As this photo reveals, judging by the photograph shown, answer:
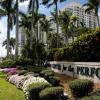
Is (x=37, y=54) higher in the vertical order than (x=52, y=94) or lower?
higher

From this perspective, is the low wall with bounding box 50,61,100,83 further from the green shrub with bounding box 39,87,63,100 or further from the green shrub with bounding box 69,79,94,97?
the green shrub with bounding box 39,87,63,100

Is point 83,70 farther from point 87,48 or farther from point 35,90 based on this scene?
point 35,90

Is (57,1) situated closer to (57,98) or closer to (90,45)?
(90,45)

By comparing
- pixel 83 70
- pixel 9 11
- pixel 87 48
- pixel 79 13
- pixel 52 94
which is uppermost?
pixel 79 13

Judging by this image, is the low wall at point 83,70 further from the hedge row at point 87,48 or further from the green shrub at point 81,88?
the green shrub at point 81,88

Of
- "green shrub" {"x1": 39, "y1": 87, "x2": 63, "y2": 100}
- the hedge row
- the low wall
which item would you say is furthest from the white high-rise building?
"green shrub" {"x1": 39, "y1": 87, "x2": 63, "y2": 100}

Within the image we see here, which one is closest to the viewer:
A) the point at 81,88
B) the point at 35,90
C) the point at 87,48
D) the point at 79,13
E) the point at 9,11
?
the point at 81,88

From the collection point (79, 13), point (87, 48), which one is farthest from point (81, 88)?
point (79, 13)

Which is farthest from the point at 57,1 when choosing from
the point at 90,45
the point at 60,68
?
the point at 90,45

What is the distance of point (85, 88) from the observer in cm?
1407

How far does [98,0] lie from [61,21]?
2467cm

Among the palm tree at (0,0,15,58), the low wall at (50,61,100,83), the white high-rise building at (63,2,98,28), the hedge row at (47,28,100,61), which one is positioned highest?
the white high-rise building at (63,2,98,28)

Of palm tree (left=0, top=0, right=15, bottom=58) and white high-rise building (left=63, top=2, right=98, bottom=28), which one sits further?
white high-rise building (left=63, top=2, right=98, bottom=28)

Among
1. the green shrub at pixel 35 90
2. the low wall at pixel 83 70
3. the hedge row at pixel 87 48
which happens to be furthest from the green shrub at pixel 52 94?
the hedge row at pixel 87 48
